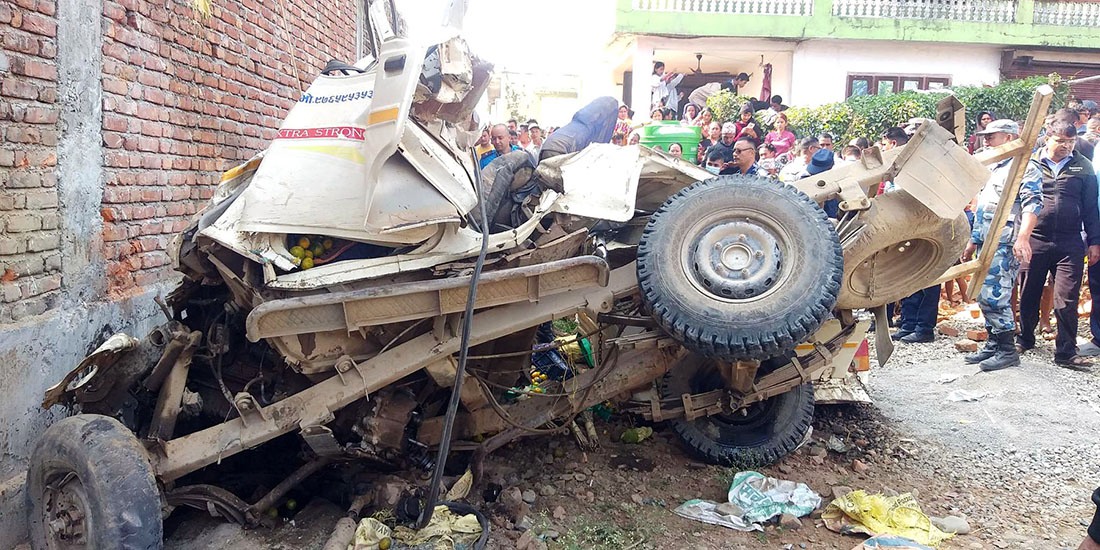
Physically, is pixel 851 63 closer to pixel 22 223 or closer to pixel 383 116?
pixel 383 116

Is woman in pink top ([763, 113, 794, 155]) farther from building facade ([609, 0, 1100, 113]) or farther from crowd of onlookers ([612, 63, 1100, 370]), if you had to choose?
building facade ([609, 0, 1100, 113])

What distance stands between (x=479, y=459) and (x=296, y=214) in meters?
1.61

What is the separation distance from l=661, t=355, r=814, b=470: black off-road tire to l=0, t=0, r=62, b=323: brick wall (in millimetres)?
3404

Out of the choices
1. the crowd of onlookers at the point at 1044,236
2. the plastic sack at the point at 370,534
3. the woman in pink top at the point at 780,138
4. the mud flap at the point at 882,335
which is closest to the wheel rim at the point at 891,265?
the mud flap at the point at 882,335

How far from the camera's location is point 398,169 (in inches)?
131

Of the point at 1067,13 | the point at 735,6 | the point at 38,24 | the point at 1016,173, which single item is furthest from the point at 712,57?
the point at 38,24

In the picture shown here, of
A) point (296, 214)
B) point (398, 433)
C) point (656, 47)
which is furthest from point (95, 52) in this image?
point (656, 47)

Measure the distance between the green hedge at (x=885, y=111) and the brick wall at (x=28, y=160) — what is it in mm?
12782

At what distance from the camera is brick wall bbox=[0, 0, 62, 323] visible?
11.6ft

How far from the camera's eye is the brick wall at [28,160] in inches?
139

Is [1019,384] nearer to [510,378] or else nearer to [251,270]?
[510,378]

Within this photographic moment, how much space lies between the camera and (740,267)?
361 cm

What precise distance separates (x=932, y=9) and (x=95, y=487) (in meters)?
21.4

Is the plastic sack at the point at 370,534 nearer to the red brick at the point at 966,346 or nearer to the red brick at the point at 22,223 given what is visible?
the red brick at the point at 22,223
